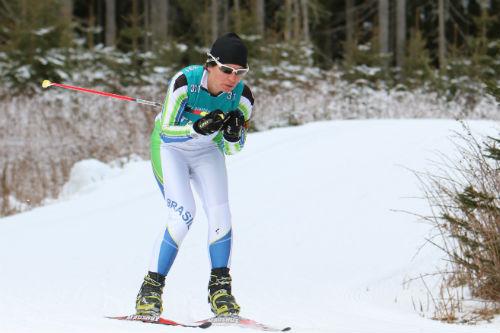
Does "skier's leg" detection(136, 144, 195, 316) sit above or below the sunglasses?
below

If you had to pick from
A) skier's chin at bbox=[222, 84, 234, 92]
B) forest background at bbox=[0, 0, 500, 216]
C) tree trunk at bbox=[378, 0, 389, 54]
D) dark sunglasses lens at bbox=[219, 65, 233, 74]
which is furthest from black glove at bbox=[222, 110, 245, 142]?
tree trunk at bbox=[378, 0, 389, 54]

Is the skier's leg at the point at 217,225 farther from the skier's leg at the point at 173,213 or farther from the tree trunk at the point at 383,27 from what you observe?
the tree trunk at the point at 383,27

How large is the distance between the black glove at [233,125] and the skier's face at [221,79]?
0.54ft

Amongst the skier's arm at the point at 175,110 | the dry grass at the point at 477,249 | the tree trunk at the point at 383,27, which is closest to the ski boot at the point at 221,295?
the skier's arm at the point at 175,110

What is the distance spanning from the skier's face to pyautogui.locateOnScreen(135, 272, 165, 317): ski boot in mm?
1235

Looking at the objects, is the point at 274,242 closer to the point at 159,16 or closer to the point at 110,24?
the point at 159,16

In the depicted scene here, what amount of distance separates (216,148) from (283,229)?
3647 millimetres

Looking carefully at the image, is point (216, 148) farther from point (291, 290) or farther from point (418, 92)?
point (418, 92)

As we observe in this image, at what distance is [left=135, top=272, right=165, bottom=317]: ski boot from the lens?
511 cm

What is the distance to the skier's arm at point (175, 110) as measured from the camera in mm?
5102

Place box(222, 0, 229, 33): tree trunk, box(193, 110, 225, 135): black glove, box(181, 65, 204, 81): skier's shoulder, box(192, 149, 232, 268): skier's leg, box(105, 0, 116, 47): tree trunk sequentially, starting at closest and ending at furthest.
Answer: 1. box(193, 110, 225, 135): black glove
2. box(181, 65, 204, 81): skier's shoulder
3. box(192, 149, 232, 268): skier's leg
4. box(105, 0, 116, 47): tree trunk
5. box(222, 0, 229, 33): tree trunk

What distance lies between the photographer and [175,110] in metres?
5.14

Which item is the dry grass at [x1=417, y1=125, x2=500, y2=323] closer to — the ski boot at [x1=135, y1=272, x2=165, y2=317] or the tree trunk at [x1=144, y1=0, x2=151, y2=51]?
the ski boot at [x1=135, y1=272, x2=165, y2=317]

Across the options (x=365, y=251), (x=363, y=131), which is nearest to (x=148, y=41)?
(x=363, y=131)
